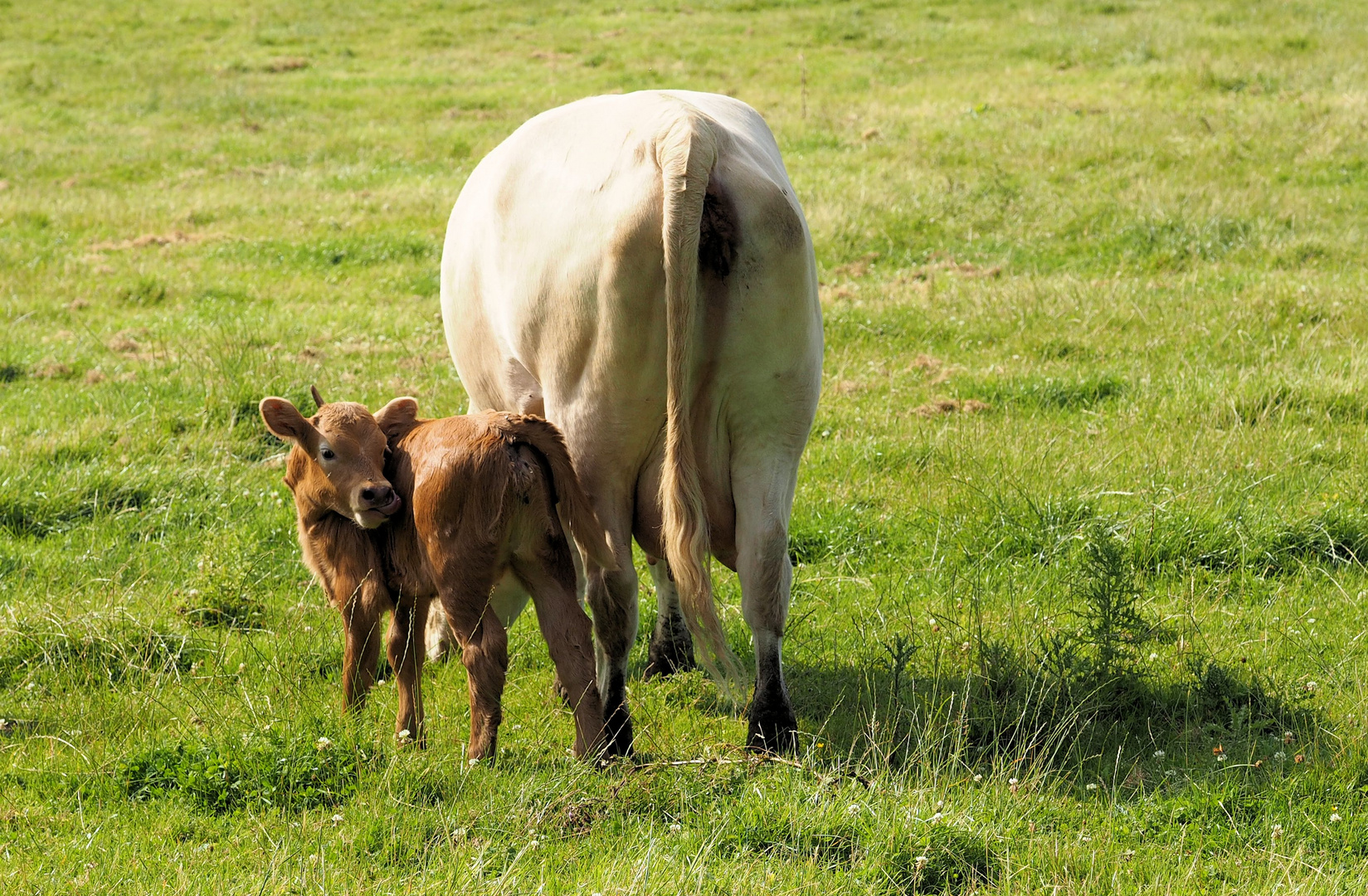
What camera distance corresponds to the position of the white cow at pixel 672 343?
3.87m

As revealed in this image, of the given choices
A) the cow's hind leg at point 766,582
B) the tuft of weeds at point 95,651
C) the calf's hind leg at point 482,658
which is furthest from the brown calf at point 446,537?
the tuft of weeds at point 95,651

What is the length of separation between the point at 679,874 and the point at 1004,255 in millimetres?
9155

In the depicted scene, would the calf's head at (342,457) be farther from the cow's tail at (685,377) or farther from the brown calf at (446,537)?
the cow's tail at (685,377)

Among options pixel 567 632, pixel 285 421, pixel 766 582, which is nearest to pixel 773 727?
pixel 766 582

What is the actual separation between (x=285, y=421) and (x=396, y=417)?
41 centimetres

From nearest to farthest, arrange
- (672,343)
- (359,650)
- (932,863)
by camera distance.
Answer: (932,863) → (672,343) → (359,650)

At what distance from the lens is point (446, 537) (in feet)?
12.8

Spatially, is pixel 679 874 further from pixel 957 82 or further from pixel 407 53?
pixel 407 53

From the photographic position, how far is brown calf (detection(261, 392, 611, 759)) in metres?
3.89

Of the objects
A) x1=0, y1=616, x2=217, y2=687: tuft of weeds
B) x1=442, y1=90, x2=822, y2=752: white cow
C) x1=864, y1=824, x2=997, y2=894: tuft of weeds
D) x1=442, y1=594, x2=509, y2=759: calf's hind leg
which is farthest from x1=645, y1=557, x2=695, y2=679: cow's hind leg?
x1=864, y1=824, x2=997, y2=894: tuft of weeds

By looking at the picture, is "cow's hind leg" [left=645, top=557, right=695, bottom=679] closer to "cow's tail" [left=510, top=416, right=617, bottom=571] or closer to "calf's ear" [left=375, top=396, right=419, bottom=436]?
"cow's tail" [left=510, top=416, right=617, bottom=571]

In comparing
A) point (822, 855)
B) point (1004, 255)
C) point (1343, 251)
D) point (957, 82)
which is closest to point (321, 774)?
point (822, 855)

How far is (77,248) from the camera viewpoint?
12.8 m

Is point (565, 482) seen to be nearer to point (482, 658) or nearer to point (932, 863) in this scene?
point (482, 658)
